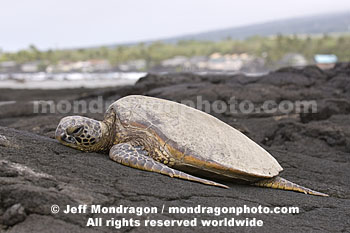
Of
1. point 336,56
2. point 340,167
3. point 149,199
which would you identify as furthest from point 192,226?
point 336,56

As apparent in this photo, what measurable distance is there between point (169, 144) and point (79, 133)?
760 millimetres

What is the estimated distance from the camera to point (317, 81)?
1248 cm

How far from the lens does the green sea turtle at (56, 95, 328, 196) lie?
2957mm

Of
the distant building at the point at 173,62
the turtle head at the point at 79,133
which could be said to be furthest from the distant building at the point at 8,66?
the turtle head at the point at 79,133

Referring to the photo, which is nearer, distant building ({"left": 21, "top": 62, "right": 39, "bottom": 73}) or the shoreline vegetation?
the shoreline vegetation

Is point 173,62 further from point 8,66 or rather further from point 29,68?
point 8,66

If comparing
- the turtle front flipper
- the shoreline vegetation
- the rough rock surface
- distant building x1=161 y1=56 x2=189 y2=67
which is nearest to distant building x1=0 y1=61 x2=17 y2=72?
the shoreline vegetation

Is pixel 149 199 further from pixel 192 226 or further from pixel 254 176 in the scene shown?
pixel 254 176

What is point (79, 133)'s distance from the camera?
3.02 meters

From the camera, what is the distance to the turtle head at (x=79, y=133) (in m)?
3.02
